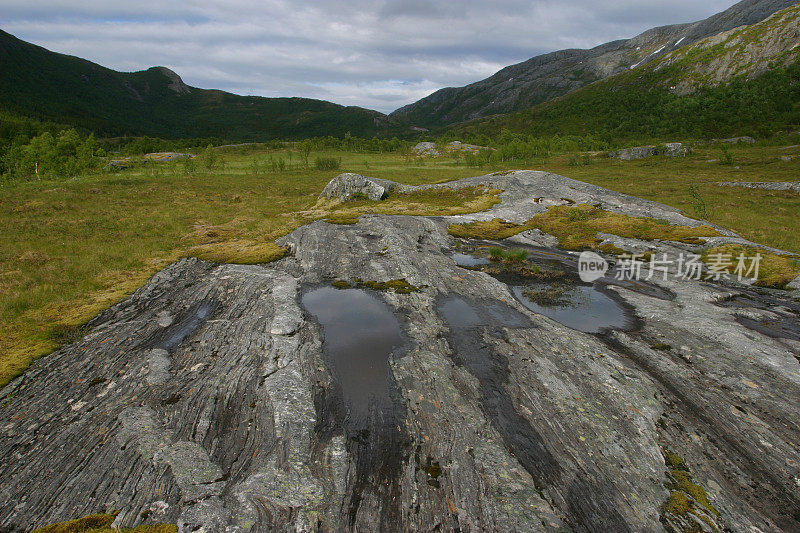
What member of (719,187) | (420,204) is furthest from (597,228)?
(719,187)

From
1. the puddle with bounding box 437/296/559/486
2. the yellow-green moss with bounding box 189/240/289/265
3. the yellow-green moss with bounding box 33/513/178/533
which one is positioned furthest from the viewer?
the yellow-green moss with bounding box 189/240/289/265

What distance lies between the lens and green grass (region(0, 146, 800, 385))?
20.1m

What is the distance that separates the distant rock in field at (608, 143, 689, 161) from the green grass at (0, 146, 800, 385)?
38416mm

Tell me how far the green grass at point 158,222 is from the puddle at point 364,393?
1190 cm

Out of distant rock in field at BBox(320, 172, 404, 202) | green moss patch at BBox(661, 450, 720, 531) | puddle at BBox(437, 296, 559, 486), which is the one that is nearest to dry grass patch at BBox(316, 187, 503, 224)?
distant rock in field at BBox(320, 172, 404, 202)

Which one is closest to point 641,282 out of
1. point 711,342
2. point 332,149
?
point 711,342

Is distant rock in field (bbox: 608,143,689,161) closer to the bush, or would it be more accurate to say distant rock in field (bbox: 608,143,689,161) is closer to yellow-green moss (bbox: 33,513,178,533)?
the bush

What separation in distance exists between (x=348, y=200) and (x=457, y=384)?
46.4m

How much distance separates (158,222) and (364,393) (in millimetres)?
41178

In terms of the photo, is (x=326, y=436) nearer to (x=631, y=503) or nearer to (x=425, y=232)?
(x=631, y=503)

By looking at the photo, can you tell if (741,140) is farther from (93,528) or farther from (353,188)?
(93,528)

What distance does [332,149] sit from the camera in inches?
7008

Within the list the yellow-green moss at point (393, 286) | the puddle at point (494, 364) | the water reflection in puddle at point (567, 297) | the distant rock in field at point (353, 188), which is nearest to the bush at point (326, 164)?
the distant rock in field at point (353, 188)

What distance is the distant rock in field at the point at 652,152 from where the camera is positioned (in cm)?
12588
